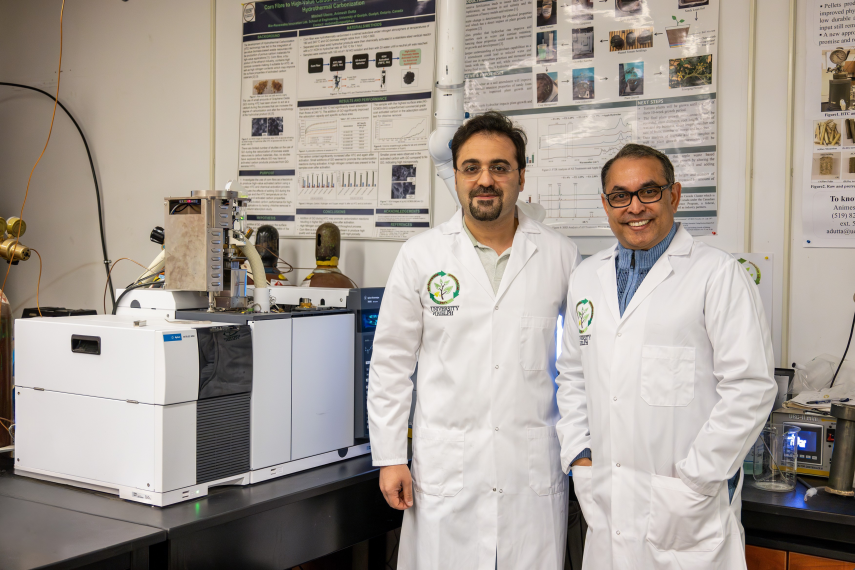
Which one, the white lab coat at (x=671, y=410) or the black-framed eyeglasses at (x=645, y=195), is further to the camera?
the black-framed eyeglasses at (x=645, y=195)

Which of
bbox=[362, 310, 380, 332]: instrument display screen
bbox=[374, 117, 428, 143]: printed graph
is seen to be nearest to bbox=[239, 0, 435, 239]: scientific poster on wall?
bbox=[374, 117, 428, 143]: printed graph

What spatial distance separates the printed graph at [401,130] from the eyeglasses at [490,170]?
951 millimetres

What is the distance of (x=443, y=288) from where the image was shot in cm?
182

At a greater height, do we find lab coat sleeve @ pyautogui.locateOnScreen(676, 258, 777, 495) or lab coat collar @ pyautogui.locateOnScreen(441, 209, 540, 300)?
lab coat collar @ pyautogui.locateOnScreen(441, 209, 540, 300)

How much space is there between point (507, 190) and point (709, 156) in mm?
884

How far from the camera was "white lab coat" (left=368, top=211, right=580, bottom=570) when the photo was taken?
172 cm

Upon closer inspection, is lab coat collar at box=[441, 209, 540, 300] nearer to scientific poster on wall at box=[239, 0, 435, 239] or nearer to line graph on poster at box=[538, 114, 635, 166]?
line graph on poster at box=[538, 114, 635, 166]

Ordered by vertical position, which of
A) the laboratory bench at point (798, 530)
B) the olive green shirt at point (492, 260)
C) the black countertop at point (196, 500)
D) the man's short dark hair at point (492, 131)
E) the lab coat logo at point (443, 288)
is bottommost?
the laboratory bench at point (798, 530)

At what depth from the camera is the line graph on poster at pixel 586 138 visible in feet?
7.87

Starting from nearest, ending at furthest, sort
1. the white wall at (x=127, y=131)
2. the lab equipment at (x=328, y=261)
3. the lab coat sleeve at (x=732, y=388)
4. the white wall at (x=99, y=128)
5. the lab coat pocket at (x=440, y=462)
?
the lab coat sleeve at (x=732, y=388) → the lab coat pocket at (x=440, y=462) → the lab equipment at (x=328, y=261) → the white wall at (x=127, y=131) → the white wall at (x=99, y=128)

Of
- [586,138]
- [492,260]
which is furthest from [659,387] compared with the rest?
[586,138]

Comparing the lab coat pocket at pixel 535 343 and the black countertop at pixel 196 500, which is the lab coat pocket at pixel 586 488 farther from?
the black countertop at pixel 196 500

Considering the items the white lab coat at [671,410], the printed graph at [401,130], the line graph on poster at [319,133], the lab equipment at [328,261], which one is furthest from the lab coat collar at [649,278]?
the line graph on poster at [319,133]

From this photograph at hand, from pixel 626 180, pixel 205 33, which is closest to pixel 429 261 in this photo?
pixel 626 180
